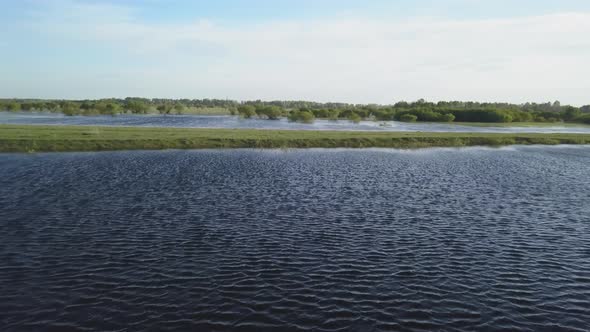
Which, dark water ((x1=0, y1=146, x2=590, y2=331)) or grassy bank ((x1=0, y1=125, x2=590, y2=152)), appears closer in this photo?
dark water ((x1=0, y1=146, x2=590, y2=331))

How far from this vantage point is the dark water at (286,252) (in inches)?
711

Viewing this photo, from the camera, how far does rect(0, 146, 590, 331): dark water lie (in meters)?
18.1

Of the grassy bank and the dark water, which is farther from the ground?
the grassy bank

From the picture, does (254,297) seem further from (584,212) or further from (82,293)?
(584,212)

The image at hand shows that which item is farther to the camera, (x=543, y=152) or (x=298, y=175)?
(x=543, y=152)

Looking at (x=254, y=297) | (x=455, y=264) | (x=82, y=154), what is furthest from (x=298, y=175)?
(x=82, y=154)

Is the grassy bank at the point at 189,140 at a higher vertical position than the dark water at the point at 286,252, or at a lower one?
higher

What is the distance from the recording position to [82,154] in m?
64.2

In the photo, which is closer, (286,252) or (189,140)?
(286,252)

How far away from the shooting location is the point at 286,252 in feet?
82.9

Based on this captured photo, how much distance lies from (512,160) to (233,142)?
5323 cm

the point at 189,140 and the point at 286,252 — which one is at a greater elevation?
the point at 189,140

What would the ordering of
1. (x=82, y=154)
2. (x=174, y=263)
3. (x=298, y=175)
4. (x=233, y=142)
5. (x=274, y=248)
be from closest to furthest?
(x=174, y=263), (x=274, y=248), (x=298, y=175), (x=82, y=154), (x=233, y=142)

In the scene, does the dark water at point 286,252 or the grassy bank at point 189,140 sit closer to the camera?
the dark water at point 286,252
